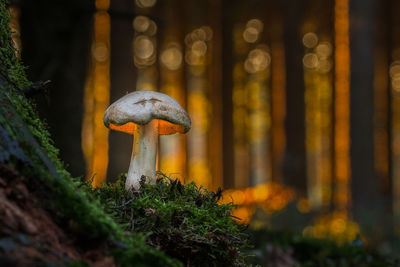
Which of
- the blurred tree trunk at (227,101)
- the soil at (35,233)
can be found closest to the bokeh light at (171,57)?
the blurred tree trunk at (227,101)

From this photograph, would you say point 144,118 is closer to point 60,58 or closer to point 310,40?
point 60,58

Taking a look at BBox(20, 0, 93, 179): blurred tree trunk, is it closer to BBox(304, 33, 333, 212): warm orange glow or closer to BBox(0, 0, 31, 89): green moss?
BBox(0, 0, 31, 89): green moss

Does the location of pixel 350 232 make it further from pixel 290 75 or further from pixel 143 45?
pixel 143 45

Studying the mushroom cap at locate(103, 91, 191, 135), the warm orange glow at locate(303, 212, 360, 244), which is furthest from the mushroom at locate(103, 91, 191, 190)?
the warm orange glow at locate(303, 212, 360, 244)

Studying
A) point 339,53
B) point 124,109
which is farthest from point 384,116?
point 124,109

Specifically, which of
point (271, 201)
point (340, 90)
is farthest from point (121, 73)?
point (340, 90)
